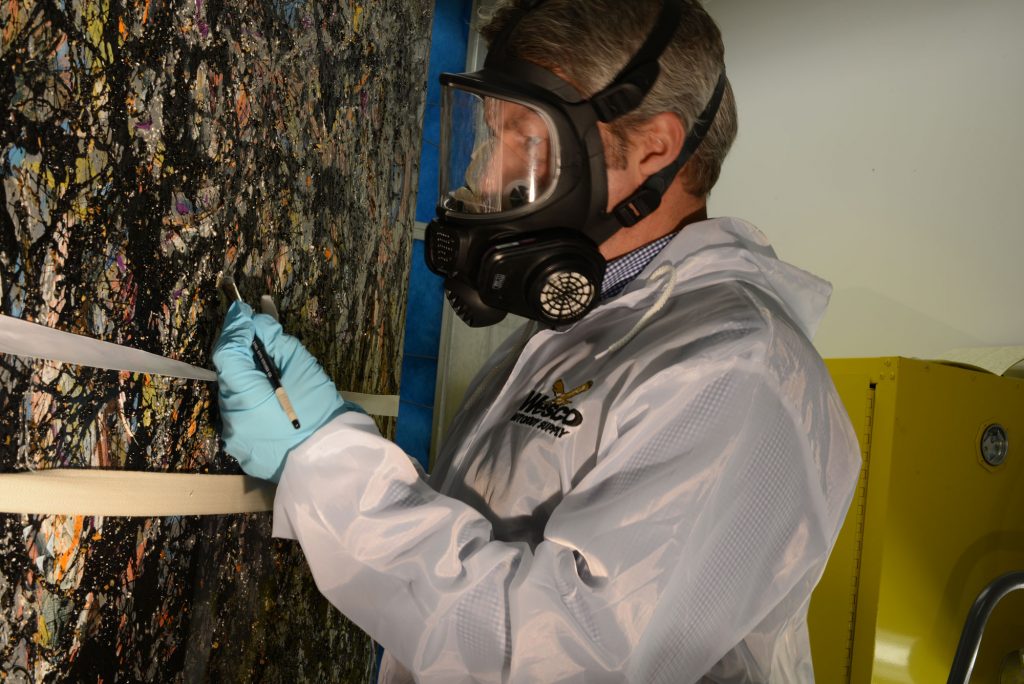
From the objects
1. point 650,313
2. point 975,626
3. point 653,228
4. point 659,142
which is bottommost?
point 975,626

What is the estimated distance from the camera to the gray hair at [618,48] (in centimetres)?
124

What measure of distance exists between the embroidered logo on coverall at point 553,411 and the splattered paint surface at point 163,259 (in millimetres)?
296

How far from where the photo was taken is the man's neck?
135 centimetres

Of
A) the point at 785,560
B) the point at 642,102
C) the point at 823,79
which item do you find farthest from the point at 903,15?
the point at 785,560

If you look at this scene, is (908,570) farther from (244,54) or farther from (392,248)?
(244,54)

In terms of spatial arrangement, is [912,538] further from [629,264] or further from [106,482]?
[106,482]

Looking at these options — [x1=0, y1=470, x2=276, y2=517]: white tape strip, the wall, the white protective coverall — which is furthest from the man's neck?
the wall

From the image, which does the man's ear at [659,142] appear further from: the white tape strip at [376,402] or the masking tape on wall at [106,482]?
the masking tape on wall at [106,482]

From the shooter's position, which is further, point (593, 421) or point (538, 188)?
point (538, 188)

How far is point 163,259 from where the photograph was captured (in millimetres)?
835

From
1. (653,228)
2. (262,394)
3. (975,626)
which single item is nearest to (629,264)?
(653,228)

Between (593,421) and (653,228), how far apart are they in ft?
1.38

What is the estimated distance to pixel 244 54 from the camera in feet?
3.02

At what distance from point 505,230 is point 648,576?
57 cm
